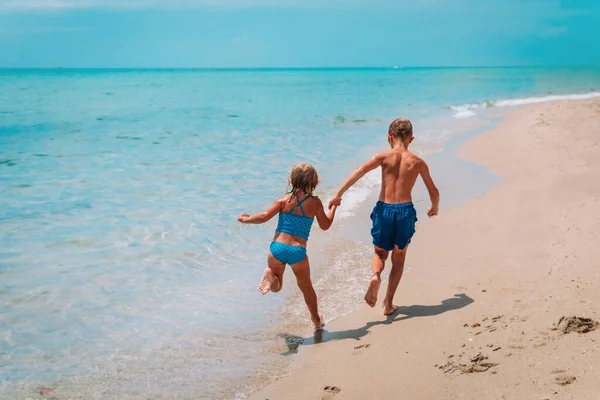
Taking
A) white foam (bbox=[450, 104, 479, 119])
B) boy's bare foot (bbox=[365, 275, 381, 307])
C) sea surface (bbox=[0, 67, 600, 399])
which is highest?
white foam (bbox=[450, 104, 479, 119])

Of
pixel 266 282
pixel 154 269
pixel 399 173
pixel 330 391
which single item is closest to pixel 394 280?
pixel 399 173

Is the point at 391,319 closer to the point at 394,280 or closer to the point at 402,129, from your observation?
the point at 394,280

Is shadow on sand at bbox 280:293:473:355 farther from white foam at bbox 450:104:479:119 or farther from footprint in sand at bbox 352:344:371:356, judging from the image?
white foam at bbox 450:104:479:119

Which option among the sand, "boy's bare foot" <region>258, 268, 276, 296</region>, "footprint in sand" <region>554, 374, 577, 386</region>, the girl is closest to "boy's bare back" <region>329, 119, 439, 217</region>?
the girl

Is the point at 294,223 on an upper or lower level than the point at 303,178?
lower

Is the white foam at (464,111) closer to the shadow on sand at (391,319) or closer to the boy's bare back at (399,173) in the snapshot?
the boy's bare back at (399,173)

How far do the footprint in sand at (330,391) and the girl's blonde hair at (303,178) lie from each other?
4.88ft

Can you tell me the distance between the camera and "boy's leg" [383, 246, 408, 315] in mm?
4684

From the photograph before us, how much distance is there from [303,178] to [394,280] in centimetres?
123

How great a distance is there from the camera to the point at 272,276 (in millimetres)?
4367

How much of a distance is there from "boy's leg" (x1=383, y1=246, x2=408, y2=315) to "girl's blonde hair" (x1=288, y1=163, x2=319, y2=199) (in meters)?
1.01

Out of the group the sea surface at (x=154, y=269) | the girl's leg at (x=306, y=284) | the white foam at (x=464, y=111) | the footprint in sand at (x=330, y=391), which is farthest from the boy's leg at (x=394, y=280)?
the white foam at (x=464, y=111)

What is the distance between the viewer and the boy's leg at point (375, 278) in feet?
14.5

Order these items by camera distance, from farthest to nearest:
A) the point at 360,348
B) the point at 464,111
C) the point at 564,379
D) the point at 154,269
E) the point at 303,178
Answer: the point at 464,111 < the point at 154,269 < the point at 303,178 < the point at 360,348 < the point at 564,379
